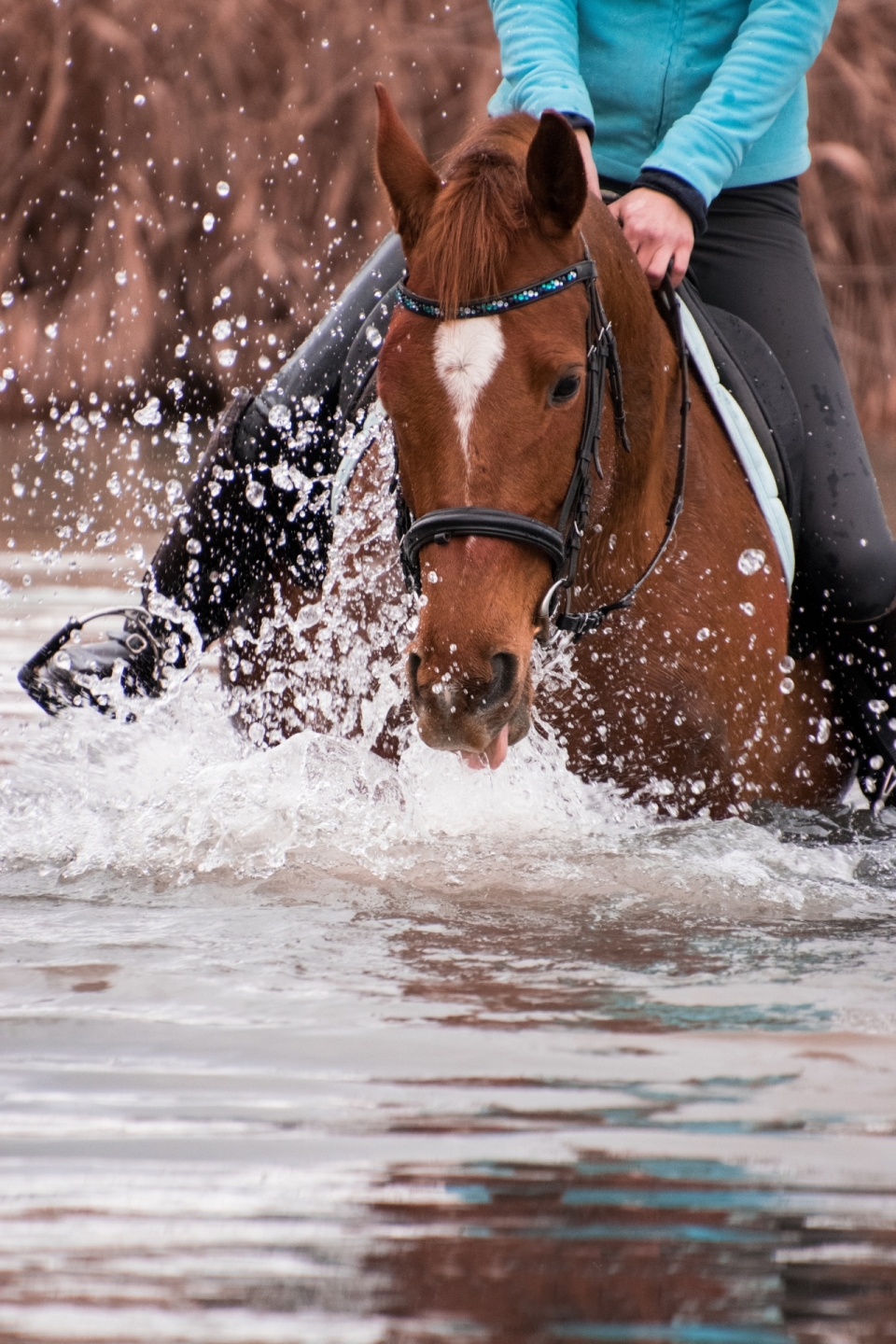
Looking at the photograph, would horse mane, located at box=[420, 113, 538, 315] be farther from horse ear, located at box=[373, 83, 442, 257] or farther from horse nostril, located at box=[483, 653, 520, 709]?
horse nostril, located at box=[483, 653, 520, 709]

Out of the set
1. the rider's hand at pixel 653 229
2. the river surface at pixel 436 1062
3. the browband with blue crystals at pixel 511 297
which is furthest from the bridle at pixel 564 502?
the river surface at pixel 436 1062

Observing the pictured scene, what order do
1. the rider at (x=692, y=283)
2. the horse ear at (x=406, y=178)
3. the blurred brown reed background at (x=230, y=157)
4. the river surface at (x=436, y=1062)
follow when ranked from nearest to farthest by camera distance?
the river surface at (x=436, y=1062) → the horse ear at (x=406, y=178) → the rider at (x=692, y=283) → the blurred brown reed background at (x=230, y=157)

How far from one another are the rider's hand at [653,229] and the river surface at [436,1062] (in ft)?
2.84

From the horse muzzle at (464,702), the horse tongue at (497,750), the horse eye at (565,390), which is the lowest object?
the horse tongue at (497,750)

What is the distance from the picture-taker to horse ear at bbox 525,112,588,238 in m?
2.55

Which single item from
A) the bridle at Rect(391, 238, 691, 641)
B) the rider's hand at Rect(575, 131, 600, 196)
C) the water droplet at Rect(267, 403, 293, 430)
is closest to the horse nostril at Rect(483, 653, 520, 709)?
the bridle at Rect(391, 238, 691, 641)

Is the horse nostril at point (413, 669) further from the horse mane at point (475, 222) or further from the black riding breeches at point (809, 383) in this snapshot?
the black riding breeches at point (809, 383)

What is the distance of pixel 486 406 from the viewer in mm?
2469

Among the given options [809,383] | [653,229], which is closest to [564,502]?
[653,229]

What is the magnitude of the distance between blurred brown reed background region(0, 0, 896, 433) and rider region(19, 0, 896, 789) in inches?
334

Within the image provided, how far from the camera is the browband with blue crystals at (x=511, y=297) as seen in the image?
253cm

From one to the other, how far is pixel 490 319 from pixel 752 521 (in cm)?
90

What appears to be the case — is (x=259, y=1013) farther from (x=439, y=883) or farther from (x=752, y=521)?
(x=752, y=521)

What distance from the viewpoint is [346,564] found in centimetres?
332
